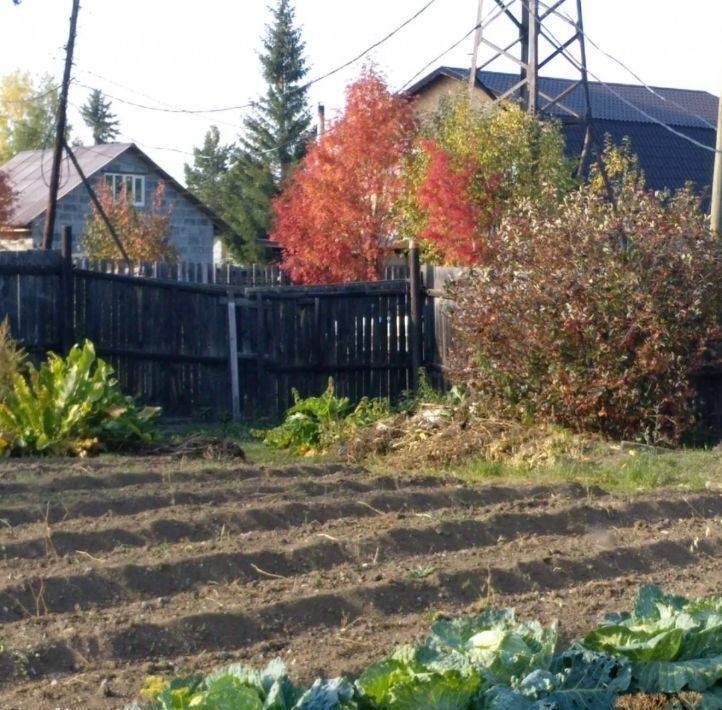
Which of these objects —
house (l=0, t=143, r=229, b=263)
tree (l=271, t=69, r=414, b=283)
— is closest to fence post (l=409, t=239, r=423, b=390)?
tree (l=271, t=69, r=414, b=283)

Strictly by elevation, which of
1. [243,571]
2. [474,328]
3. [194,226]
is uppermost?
[194,226]

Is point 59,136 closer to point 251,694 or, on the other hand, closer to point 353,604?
point 353,604

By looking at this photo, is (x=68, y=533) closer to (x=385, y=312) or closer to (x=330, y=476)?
(x=330, y=476)

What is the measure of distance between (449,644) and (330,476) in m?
5.49

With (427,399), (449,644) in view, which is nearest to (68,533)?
(449,644)

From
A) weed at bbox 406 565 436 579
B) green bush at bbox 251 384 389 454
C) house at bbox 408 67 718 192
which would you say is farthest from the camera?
house at bbox 408 67 718 192

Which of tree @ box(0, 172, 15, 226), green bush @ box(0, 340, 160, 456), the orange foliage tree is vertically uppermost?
tree @ box(0, 172, 15, 226)

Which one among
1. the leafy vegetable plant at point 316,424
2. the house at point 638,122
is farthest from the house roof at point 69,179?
the leafy vegetable plant at point 316,424

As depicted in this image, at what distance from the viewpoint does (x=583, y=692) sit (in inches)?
175

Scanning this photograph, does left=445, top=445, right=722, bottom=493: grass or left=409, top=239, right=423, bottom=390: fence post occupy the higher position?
left=409, top=239, right=423, bottom=390: fence post

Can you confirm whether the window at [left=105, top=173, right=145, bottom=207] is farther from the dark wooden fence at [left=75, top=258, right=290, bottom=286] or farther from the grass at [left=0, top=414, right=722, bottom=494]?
the grass at [left=0, top=414, right=722, bottom=494]

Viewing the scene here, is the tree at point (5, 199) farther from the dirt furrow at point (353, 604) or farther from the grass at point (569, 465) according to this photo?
the dirt furrow at point (353, 604)

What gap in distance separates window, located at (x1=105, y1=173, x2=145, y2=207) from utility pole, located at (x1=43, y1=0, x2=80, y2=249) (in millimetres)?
16617

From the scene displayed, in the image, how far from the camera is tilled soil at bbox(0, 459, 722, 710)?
5570mm
